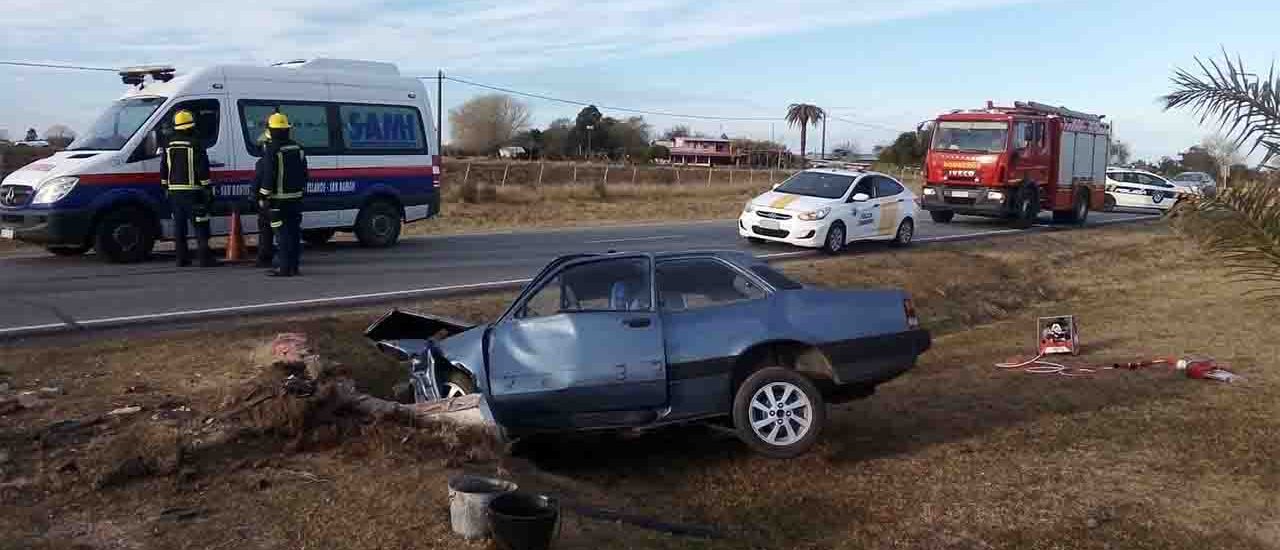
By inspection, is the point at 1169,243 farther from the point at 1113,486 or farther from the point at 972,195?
the point at 1113,486

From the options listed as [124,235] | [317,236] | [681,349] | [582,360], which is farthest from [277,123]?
[681,349]

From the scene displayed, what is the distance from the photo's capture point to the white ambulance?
13781 mm

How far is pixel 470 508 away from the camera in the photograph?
530cm

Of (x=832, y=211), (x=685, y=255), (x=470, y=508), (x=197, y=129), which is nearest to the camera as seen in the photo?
(x=470, y=508)

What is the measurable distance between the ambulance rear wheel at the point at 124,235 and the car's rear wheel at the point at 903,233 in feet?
39.8

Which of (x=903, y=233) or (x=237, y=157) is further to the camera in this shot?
(x=903, y=233)

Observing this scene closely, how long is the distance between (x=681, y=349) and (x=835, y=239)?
1179 cm

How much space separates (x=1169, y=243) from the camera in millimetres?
23641

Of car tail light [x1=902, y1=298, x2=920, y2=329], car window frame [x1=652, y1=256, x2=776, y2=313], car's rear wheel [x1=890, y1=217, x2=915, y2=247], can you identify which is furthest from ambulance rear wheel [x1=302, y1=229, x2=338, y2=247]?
car tail light [x1=902, y1=298, x2=920, y2=329]

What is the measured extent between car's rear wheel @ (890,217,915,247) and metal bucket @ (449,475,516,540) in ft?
51.5

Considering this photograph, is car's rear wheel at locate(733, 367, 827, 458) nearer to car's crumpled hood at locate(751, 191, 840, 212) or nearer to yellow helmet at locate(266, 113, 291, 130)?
yellow helmet at locate(266, 113, 291, 130)

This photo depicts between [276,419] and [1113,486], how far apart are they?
5.08m

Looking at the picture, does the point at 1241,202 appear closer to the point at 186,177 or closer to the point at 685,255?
the point at 685,255

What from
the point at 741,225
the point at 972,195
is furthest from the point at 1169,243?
the point at 741,225
